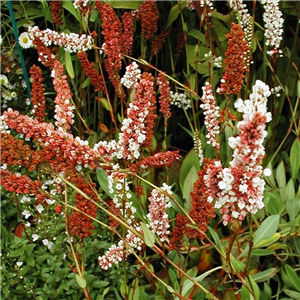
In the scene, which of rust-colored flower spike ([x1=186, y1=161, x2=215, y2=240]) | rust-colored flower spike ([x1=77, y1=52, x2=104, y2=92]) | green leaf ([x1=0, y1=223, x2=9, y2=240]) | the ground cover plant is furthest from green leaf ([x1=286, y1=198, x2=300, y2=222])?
green leaf ([x1=0, y1=223, x2=9, y2=240])

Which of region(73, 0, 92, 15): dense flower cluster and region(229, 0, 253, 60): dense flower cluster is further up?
region(73, 0, 92, 15): dense flower cluster

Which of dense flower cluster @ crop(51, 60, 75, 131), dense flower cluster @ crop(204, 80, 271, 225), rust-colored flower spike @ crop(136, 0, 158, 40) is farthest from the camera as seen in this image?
rust-colored flower spike @ crop(136, 0, 158, 40)

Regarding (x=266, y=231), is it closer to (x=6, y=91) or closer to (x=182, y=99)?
(x=182, y=99)

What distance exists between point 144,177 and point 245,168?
108 cm

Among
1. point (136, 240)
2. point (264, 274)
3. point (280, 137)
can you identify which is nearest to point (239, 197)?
point (136, 240)

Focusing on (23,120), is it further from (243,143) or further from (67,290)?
(67,290)

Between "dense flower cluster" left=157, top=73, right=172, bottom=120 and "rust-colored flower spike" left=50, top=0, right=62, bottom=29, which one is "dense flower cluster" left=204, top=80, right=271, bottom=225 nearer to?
"dense flower cluster" left=157, top=73, right=172, bottom=120

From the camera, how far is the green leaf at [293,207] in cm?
162

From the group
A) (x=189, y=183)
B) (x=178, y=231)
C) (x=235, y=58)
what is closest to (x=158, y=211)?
(x=178, y=231)

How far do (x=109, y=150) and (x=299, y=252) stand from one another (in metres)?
0.88

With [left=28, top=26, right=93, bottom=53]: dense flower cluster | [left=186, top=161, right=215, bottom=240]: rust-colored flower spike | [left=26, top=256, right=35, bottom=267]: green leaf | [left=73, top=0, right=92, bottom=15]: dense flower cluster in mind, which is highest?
[left=73, top=0, right=92, bottom=15]: dense flower cluster

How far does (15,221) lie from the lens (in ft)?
6.05

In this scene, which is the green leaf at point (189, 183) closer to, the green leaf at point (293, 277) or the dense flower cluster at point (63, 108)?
the green leaf at point (293, 277)

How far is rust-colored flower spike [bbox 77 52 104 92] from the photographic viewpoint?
1.64m
